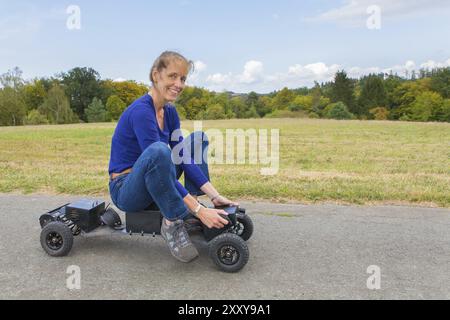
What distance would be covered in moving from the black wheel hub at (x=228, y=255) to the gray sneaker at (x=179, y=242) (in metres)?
0.19

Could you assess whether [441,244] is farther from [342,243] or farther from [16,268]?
[16,268]

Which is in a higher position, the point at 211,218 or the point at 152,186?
the point at 152,186

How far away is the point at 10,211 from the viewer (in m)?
4.29

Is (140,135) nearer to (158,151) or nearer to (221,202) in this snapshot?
(158,151)

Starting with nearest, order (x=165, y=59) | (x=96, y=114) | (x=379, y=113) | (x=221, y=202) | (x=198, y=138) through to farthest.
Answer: (x=165, y=59) → (x=221, y=202) → (x=198, y=138) → (x=96, y=114) → (x=379, y=113)

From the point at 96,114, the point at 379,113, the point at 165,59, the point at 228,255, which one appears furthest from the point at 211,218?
the point at 379,113

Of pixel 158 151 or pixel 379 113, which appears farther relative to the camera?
pixel 379 113

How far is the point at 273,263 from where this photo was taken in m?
2.95

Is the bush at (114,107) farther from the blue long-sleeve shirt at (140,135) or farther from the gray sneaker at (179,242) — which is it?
the gray sneaker at (179,242)

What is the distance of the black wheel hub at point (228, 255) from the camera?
9.14ft

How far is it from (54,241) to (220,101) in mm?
78446

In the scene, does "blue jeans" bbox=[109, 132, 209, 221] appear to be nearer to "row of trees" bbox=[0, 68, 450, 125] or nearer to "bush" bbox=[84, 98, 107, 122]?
"row of trees" bbox=[0, 68, 450, 125]

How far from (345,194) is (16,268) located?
359cm
